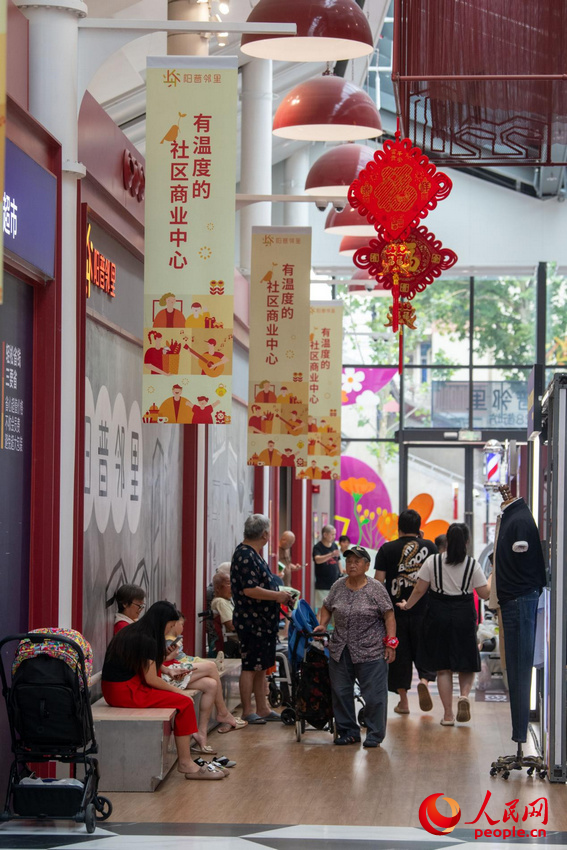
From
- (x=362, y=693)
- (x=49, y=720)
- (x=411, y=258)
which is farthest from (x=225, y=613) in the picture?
(x=49, y=720)

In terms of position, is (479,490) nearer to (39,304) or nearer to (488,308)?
(488,308)

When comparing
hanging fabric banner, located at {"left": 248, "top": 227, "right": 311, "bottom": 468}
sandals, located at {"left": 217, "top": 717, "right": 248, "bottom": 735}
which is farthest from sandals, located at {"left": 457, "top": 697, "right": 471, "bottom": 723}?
hanging fabric banner, located at {"left": 248, "top": 227, "right": 311, "bottom": 468}

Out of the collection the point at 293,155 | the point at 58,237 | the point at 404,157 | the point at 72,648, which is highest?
the point at 293,155

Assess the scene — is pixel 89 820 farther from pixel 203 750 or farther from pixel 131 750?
pixel 203 750

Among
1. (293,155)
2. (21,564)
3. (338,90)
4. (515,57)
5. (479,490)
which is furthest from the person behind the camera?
(479,490)

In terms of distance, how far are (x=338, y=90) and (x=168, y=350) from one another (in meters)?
3.17

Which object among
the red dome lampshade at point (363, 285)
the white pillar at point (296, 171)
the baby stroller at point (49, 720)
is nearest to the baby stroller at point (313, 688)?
the baby stroller at point (49, 720)

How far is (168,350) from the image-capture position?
668 cm

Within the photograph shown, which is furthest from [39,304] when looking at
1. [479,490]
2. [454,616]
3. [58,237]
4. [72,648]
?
[479,490]

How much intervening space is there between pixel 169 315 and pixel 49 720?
2.23m

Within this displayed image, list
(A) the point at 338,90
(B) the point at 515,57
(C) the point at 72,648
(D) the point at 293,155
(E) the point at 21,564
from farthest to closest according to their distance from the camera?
(D) the point at 293,155 < (A) the point at 338,90 < (E) the point at 21,564 < (C) the point at 72,648 < (B) the point at 515,57

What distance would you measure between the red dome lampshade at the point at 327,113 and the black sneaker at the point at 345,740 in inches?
166

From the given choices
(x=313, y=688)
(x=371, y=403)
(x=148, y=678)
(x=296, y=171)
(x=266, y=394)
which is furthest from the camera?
(x=371, y=403)

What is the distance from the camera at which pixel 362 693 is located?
8359 mm
